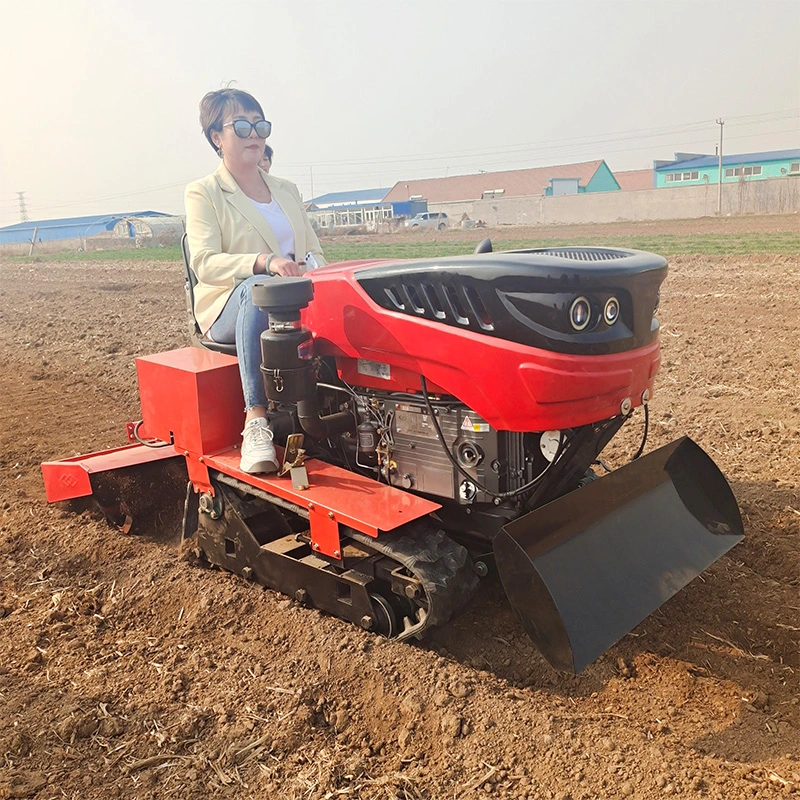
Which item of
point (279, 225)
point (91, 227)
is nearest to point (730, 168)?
point (91, 227)

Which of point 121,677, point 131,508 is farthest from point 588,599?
point 131,508

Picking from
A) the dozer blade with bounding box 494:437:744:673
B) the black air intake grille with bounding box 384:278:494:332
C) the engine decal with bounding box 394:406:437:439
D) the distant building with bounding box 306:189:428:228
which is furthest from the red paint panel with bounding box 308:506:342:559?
the distant building with bounding box 306:189:428:228

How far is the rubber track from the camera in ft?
9.59

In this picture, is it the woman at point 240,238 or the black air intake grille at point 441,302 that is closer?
the black air intake grille at point 441,302

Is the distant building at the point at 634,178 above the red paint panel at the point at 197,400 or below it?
above

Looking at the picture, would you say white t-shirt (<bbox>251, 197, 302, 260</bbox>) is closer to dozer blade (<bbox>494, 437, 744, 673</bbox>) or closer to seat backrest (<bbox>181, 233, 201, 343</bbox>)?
seat backrest (<bbox>181, 233, 201, 343</bbox>)

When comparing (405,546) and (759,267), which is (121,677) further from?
(759,267)

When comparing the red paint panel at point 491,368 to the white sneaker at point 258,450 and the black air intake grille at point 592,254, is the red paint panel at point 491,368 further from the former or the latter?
the white sneaker at point 258,450

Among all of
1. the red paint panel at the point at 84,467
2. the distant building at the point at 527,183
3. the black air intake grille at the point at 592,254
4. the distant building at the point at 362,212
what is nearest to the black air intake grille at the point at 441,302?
the black air intake grille at the point at 592,254

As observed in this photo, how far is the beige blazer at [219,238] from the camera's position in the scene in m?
3.72

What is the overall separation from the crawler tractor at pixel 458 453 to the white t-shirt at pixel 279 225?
626 mm

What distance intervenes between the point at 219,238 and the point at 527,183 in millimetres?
69317

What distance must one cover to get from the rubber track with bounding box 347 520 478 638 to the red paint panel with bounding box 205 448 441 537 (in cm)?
8

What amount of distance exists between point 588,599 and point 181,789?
145cm
